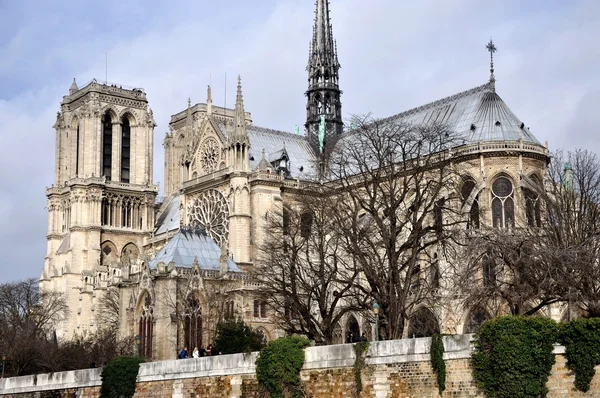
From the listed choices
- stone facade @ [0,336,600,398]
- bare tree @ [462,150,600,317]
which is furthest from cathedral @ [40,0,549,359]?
stone facade @ [0,336,600,398]

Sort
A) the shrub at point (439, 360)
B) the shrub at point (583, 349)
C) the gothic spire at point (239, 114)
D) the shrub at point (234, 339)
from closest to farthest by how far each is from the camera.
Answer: the shrub at point (583, 349) → the shrub at point (439, 360) → the shrub at point (234, 339) → the gothic spire at point (239, 114)

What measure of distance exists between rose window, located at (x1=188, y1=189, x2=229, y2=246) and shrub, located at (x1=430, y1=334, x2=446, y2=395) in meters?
44.0

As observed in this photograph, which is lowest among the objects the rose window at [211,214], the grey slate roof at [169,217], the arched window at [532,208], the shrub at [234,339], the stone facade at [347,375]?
the stone facade at [347,375]

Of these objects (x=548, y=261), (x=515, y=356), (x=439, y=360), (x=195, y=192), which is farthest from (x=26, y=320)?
(x=515, y=356)

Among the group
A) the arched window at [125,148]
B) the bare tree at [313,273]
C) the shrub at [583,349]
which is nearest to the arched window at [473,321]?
the bare tree at [313,273]

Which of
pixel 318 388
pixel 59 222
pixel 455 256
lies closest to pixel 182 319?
pixel 455 256

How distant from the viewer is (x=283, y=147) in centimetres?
7806

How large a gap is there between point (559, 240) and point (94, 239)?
53.3 metres

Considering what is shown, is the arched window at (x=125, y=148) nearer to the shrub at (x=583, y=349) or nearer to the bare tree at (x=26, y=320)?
the bare tree at (x=26, y=320)

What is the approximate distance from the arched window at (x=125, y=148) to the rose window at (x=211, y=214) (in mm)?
20703

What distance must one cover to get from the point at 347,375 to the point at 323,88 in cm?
5163

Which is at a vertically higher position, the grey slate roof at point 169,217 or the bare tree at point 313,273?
the grey slate roof at point 169,217

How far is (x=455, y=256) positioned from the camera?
148 ft

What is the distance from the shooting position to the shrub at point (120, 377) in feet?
126
